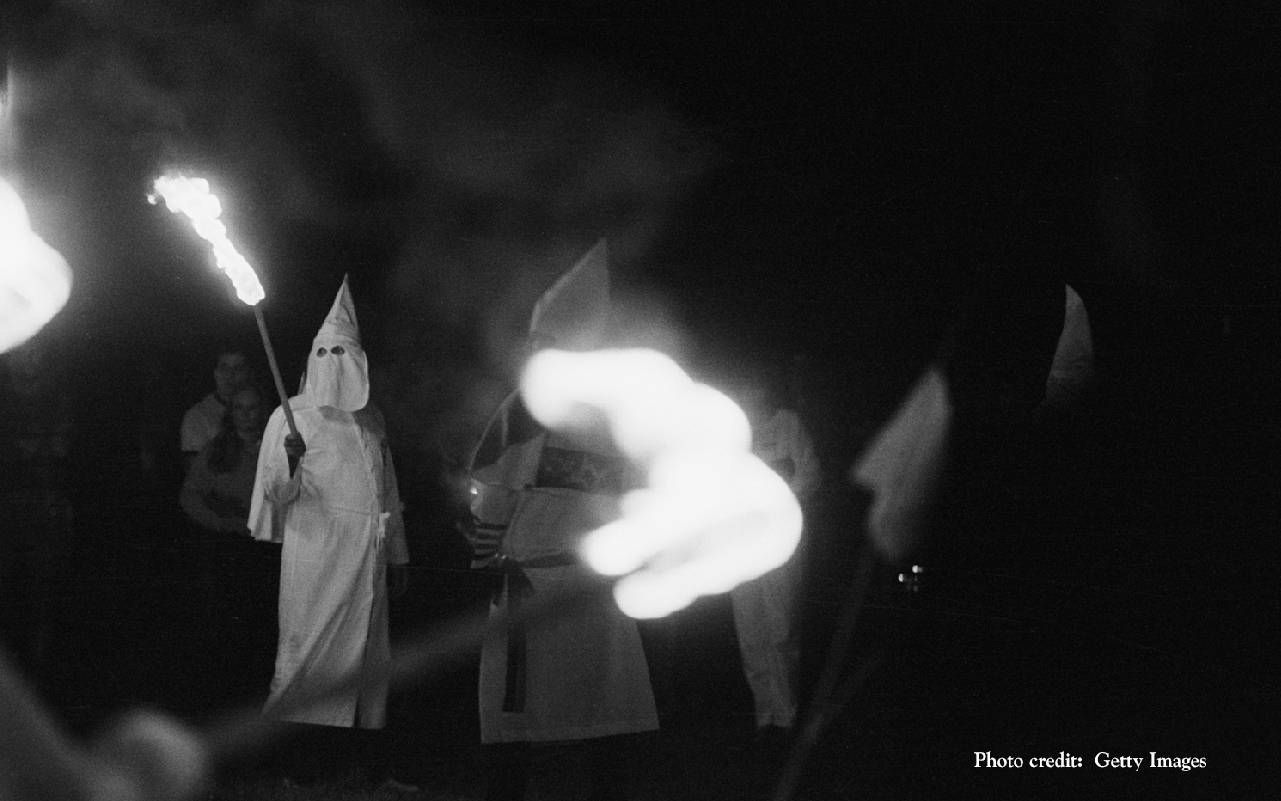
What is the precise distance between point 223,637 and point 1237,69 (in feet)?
19.1

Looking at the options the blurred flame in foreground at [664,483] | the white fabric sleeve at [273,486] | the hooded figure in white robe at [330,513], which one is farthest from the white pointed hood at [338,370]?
the blurred flame in foreground at [664,483]

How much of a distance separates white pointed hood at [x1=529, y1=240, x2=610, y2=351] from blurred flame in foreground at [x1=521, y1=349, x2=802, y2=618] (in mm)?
58

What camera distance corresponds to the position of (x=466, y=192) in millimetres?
9359

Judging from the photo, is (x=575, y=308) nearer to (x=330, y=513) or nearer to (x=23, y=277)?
(x=330, y=513)

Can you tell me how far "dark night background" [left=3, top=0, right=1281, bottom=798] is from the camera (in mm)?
7430

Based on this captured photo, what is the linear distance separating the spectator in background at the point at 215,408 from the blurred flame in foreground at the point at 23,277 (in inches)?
38.1

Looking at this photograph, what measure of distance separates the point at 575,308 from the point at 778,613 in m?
2.77

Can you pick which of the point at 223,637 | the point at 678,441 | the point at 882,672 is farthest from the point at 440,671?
the point at 678,441

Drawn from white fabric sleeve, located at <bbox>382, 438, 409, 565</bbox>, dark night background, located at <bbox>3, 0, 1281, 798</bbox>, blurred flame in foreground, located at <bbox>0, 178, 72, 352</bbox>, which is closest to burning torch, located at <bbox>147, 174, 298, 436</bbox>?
blurred flame in foreground, located at <bbox>0, 178, 72, 352</bbox>

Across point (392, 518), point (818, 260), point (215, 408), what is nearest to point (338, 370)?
point (392, 518)

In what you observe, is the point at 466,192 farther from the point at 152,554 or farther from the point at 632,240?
the point at 152,554

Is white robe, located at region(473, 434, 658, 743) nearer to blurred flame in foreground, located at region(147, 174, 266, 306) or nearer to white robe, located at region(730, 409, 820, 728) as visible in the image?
blurred flame in foreground, located at region(147, 174, 266, 306)

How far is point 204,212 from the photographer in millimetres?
5359

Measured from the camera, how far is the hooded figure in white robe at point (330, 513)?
6.43m
